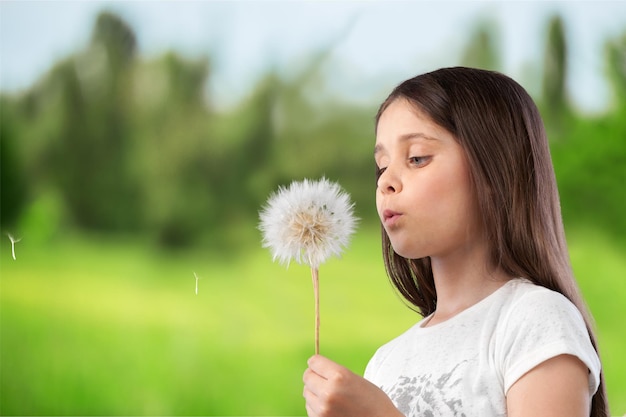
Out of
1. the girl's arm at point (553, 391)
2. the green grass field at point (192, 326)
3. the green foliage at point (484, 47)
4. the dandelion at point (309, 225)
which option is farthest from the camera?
the green foliage at point (484, 47)

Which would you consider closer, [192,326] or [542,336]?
[542,336]

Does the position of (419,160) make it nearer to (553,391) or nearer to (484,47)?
(553,391)

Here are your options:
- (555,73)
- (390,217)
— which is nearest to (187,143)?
(555,73)

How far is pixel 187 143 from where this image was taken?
2584 millimetres

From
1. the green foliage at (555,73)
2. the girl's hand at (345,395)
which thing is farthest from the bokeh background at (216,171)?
the girl's hand at (345,395)

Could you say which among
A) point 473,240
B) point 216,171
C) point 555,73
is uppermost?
point 555,73

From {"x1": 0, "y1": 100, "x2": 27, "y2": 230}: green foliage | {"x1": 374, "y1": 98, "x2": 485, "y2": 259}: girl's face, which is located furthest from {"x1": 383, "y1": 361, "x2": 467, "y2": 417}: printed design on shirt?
{"x1": 0, "y1": 100, "x2": 27, "y2": 230}: green foliage

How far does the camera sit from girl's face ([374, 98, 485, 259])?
0.74 m

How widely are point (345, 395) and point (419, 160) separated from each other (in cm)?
24

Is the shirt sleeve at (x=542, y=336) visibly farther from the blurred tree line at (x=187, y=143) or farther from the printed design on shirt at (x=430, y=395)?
the blurred tree line at (x=187, y=143)

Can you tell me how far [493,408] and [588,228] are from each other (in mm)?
2002

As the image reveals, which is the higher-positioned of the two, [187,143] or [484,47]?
[484,47]

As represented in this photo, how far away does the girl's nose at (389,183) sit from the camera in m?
0.75

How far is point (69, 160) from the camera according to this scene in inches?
102
